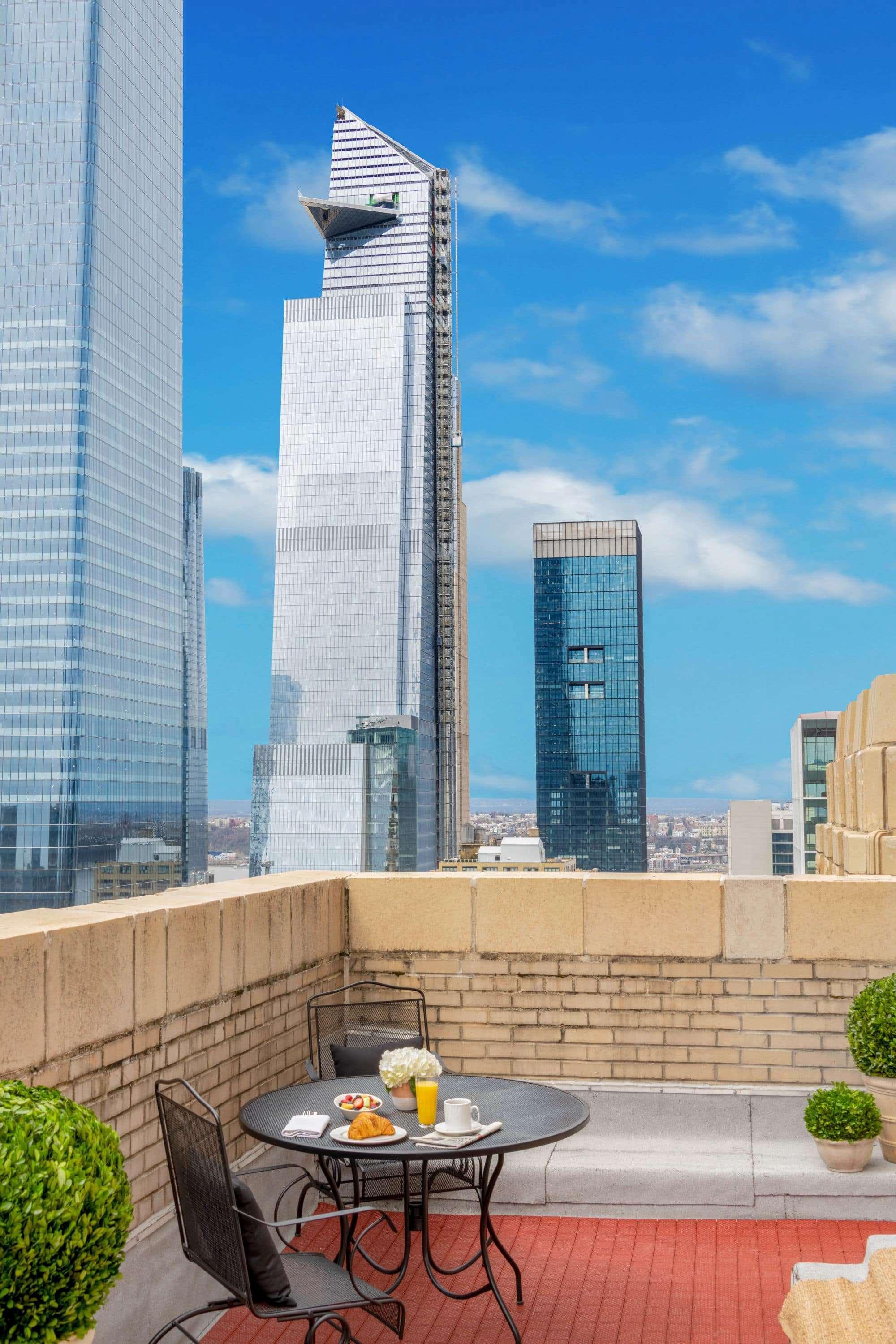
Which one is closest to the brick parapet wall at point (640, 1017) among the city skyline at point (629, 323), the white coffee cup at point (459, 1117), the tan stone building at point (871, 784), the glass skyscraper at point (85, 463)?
the tan stone building at point (871, 784)

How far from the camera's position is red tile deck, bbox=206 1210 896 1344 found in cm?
380


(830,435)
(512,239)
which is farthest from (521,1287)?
(830,435)

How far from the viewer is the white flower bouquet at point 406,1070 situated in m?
3.78

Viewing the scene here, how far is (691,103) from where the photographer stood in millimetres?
133500

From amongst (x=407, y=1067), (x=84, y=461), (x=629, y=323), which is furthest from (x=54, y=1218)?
(x=629, y=323)

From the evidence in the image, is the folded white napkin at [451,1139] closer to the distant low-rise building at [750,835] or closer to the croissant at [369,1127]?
the croissant at [369,1127]

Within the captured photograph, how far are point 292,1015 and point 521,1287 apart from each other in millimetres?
1513

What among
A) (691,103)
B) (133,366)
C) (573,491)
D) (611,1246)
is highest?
(691,103)

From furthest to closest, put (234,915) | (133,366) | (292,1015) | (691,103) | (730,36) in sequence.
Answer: (691,103) < (730,36) < (133,366) < (292,1015) < (234,915)

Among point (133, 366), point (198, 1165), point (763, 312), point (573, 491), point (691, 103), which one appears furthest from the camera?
point (573, 491)

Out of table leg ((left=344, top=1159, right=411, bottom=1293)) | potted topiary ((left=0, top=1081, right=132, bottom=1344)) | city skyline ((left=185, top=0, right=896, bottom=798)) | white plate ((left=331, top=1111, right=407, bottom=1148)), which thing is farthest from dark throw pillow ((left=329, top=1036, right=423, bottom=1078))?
city skyline ((left=185, top=0, right=896, bottom=798))

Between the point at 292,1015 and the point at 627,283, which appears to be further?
the point at 627,283

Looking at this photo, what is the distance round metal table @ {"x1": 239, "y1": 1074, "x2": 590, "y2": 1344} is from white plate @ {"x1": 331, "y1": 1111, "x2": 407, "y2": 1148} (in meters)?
0.01

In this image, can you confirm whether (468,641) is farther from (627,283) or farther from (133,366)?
(627,283)
